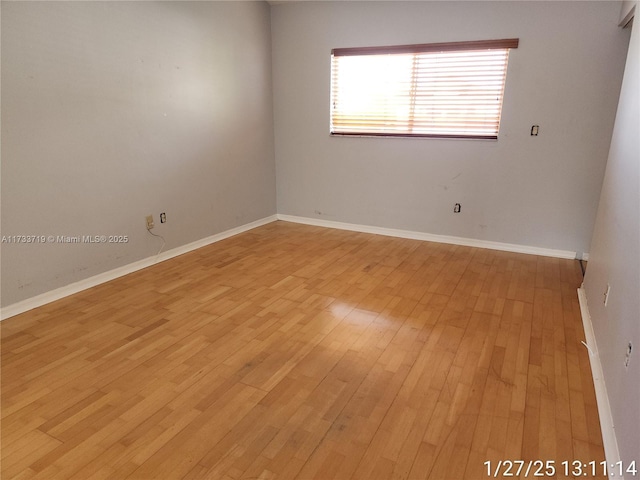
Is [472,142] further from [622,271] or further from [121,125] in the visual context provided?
[121,125]

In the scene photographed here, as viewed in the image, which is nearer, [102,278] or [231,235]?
[102,278]

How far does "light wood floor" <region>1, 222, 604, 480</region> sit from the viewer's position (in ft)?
5.12

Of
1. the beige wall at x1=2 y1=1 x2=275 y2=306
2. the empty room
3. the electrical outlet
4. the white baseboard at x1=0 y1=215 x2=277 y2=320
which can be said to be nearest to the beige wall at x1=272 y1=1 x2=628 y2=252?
the empty room

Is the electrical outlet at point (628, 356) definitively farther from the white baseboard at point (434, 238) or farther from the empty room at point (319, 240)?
the white baseboard at point (434, 238)

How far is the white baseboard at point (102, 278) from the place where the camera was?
8.80ft

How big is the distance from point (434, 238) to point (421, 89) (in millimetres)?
1591

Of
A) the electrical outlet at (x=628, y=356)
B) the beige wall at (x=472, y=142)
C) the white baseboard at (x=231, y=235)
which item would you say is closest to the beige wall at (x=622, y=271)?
the electrical outlet at (x=628, y=356)

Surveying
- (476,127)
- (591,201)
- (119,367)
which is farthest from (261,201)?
(591,201)

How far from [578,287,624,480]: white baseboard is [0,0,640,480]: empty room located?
0.05 feet

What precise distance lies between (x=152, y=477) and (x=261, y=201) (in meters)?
3.75

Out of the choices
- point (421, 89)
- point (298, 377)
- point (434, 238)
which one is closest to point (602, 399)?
point (298, 377)

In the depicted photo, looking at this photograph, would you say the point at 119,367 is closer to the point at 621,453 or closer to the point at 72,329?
the point at 72,329

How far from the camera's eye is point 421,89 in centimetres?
410

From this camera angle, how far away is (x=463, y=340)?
2395 millimetres
